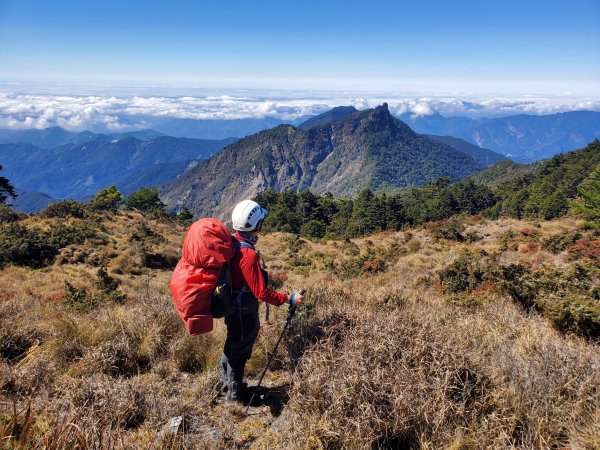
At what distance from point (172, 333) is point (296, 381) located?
7.07ft

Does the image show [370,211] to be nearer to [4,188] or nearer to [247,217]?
[4,188]

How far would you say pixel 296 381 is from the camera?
309cm

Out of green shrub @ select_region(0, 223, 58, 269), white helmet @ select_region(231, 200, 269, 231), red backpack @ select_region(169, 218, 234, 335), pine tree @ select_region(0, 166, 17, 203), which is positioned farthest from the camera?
pine tree @ select_region(0, 166, 17, 203)

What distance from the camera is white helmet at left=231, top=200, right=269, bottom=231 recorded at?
349 cm

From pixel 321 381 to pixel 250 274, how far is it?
3.67 ft

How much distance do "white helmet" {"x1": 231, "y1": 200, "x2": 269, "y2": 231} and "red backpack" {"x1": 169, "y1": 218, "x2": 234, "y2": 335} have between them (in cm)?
31

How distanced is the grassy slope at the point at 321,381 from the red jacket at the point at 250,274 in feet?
2.21

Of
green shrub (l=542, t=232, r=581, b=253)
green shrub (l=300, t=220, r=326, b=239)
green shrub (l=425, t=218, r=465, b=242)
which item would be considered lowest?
green shrub (l=300, t=220, r=326, b=239)

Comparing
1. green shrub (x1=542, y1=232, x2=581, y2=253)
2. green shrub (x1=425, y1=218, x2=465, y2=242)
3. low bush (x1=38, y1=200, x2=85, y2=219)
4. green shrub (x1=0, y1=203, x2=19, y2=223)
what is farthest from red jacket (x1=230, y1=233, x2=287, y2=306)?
low bush (x1=38, y1=200, x2=85, y2=219)

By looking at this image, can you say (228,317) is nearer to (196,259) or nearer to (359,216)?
(196,259)

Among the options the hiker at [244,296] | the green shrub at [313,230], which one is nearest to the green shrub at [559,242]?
Answer: the hiker at [244,296]

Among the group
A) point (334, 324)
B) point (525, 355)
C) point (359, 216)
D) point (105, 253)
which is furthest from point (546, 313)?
point (359, 216)

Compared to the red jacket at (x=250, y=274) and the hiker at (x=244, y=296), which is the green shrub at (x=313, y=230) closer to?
the hiker at (x=244, y=296)

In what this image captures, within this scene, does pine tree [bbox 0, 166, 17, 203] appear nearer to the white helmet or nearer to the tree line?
the tree line
